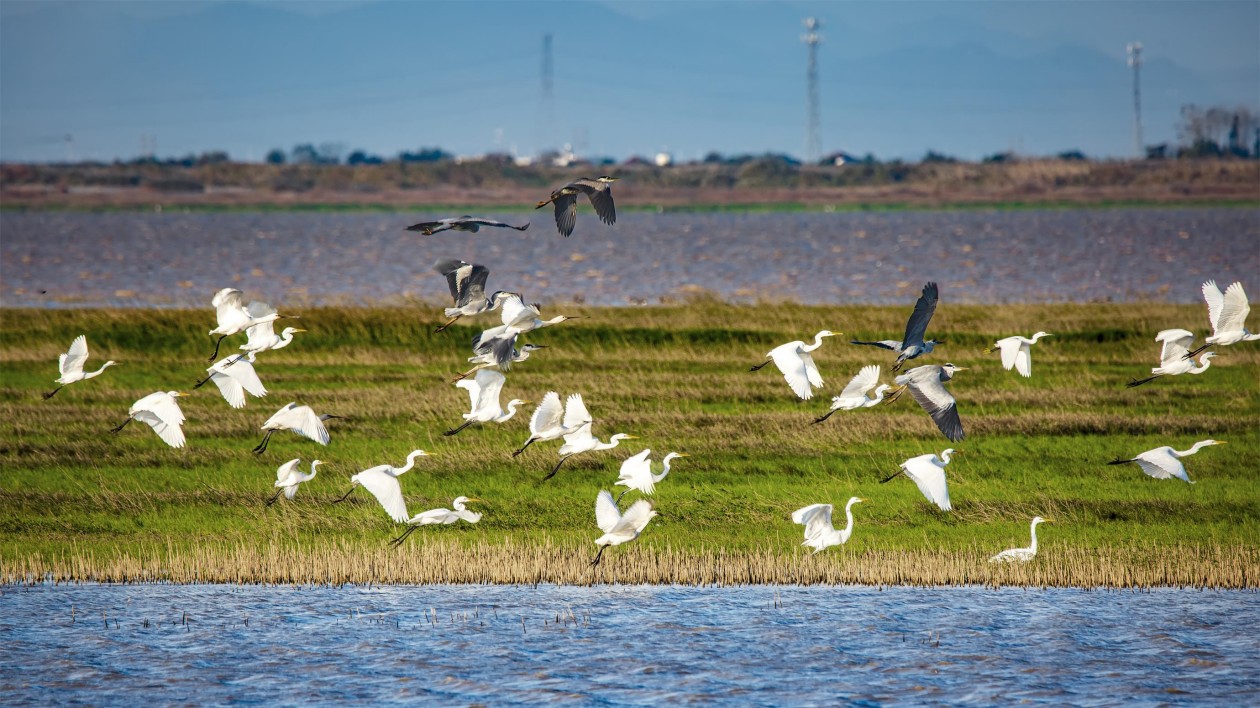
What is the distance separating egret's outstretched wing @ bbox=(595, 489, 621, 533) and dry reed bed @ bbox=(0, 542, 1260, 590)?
1012 millimetres

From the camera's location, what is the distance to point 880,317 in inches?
1415

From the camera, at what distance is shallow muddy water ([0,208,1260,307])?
56.6m

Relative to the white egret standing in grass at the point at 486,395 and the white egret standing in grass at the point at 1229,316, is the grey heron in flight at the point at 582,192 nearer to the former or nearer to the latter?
the white egret standing in grass at the point at 486,395

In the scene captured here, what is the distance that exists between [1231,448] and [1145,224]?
109 metres

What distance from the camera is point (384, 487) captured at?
1644 centimetres

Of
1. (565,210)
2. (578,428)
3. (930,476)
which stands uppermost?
(565,210)

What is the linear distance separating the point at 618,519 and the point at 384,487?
2.70 metres

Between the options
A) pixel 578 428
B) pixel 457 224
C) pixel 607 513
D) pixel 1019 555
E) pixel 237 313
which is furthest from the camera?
→ pixel 237 313

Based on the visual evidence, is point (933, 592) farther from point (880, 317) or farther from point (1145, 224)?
point (1145, 224)

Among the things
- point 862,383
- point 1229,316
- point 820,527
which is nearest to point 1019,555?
point 820,527

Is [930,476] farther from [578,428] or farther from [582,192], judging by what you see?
[582,192]

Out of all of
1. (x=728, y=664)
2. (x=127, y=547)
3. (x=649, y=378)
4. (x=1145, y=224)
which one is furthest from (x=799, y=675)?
(x=1145, y=224)

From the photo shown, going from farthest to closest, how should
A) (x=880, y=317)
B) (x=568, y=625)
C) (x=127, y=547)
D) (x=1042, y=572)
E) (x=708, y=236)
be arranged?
1. (x=708, y=236)
2. (x=880, y=317)
3. (x=127, y=547)
4. (x=1042, y=572)
5. (x=568, y=625)

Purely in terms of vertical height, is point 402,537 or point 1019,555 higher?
point 402,537
